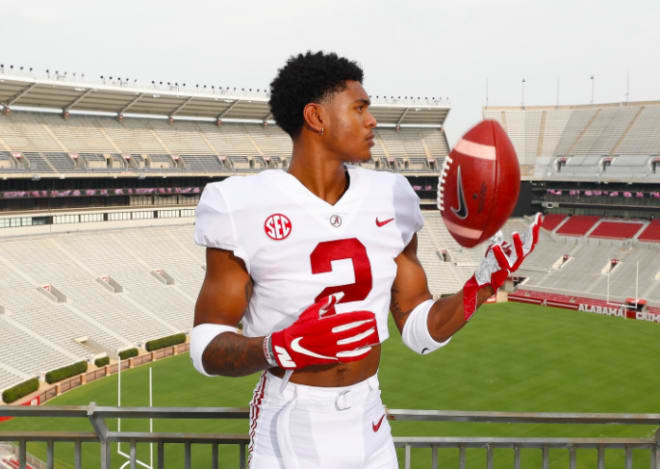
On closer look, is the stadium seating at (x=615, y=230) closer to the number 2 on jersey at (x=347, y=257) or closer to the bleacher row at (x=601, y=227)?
the bleacher row at (x=601, y=227)

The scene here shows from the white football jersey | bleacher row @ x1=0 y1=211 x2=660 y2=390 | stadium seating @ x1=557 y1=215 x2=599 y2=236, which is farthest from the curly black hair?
stadium seating @ x1=557 y1=215 x2=599 y2=236

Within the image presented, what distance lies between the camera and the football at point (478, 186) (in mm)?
2916

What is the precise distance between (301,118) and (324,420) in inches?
55.6

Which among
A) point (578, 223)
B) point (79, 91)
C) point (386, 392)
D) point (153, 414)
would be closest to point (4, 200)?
point (79, 91)

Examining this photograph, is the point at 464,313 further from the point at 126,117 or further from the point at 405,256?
the point at 126,117

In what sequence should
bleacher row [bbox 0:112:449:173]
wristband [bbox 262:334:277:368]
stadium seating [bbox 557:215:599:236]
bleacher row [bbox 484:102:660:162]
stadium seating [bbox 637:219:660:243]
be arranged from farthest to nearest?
bleacher row [bbox 484:102:660:162] < stadium seating [bbox 557:215:599:236] < stadium seating [bbox 637:219:660:243] < bleacher row [bbox 0:112:449:173] < wristband [bbox 262:334:277:368]

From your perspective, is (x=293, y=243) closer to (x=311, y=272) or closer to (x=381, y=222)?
(x=311, y=272)

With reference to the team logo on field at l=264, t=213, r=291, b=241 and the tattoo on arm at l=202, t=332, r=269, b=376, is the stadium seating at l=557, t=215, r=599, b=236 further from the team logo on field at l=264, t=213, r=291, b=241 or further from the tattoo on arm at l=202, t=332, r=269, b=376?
the tattoo on arm at l=202, t=332, r=269, b=376

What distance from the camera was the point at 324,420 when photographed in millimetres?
2758

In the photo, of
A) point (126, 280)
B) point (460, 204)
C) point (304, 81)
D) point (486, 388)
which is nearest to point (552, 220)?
point (486, 388)

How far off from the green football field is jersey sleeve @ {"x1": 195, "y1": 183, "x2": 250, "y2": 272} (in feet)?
43.0

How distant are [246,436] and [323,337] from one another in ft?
4.75

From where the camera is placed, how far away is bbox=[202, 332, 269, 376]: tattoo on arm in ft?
8.51

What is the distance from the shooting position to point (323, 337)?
237cm
